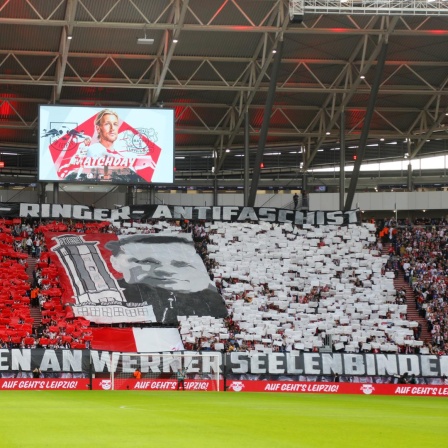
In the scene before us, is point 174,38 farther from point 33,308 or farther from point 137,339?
point 33,308

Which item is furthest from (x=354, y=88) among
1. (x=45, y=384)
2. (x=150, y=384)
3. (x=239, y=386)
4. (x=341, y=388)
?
(x=45, y=384)

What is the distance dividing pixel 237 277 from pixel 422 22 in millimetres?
17059

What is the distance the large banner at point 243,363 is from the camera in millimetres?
35750

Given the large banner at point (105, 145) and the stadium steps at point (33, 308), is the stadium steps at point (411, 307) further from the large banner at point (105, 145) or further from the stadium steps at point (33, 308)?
the stadium steps at point (33, 308)

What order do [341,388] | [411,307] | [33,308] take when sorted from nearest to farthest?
[341,388], [33,308], [411,307]

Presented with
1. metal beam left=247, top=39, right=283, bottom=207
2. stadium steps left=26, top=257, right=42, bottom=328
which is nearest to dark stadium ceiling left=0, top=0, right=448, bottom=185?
metal beam left=247, top=39, right=283, bottom=207

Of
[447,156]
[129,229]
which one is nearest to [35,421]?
[129,229]

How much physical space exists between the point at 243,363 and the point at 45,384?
8277mm

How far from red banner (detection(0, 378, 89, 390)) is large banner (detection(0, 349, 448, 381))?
468 mm

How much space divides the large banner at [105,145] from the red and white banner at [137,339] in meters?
11.1

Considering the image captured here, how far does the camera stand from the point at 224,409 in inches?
863

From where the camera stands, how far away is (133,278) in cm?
5125

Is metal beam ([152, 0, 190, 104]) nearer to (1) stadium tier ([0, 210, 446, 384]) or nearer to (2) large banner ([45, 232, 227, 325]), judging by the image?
(2) large banner ([45, 232, 227, 325])

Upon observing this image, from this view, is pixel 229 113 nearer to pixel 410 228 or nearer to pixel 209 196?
pixel 209 196
